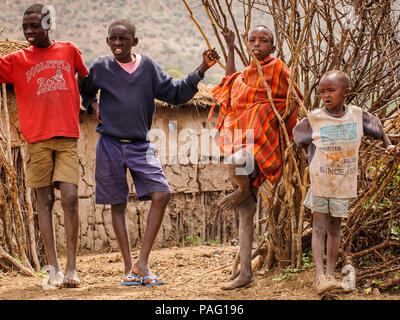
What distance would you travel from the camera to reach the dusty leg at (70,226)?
4.15 m

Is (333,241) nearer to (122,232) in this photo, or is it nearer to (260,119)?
(260,119)

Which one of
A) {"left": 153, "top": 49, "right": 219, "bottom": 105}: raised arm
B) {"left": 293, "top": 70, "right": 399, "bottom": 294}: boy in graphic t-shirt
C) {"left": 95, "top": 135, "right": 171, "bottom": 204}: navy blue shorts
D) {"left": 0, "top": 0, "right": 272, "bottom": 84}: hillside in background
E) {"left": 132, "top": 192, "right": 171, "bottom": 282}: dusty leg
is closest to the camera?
{"left": 293, "top": 70, "right": 399, "bottom": 294}: boy in graphic t-shirt

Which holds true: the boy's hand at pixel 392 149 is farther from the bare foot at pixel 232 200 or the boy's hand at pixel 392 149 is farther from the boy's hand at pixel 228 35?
the boy's hand at pixel 228 35

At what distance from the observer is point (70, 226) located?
4246 mm

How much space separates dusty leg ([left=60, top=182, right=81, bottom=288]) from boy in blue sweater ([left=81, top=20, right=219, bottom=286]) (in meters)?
0.22

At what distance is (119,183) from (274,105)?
1.33 m

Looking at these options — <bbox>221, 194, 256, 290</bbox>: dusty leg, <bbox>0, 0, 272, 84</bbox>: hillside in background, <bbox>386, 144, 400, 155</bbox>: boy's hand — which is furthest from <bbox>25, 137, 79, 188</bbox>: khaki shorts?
<bbox>0, 0, 272, 84</bbox>: hillside in background

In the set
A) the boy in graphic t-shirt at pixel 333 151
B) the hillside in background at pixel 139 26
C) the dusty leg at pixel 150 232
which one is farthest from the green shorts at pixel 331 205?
the hillside in background at pixel 139 26

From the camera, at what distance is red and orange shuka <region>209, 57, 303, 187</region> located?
3.92 metres

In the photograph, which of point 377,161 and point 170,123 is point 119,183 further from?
point 170,123

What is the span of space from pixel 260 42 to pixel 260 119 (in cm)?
54

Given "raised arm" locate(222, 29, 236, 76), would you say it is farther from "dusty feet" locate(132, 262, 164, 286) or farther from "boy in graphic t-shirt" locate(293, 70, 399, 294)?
"dusty feet" locate(132, 262, 164, 286)

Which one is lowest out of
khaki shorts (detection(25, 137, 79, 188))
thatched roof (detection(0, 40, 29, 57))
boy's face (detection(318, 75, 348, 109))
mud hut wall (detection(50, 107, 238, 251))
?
mud hut wall (detection(50, 107, 238, 251))

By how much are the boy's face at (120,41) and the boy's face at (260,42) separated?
0.97 m
